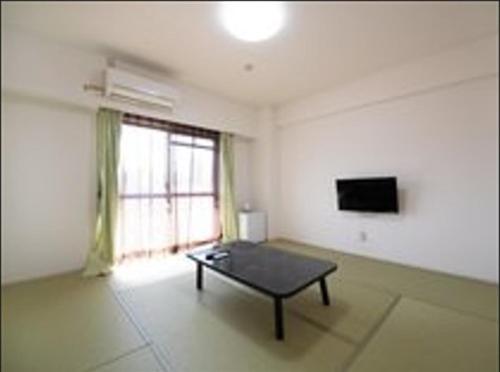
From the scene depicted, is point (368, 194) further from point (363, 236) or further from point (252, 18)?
point (252, 18)

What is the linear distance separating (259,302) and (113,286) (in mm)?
1442

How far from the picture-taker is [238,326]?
6.26 feet

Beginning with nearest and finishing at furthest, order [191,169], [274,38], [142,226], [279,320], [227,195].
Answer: [279,320]
[274,38]
[142,226]
[191,169]
[227,195]

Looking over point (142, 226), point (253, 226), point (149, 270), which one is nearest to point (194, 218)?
point (142, 226)

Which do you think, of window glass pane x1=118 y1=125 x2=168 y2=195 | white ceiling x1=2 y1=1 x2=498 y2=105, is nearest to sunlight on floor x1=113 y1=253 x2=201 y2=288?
window glass pane x1=118 y1=125 x2=168 y2=195

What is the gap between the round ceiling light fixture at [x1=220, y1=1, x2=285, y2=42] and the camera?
2.02 m

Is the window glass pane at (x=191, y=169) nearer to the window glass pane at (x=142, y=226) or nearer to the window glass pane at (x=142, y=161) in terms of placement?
the window glass pane at (x=142, y=161)

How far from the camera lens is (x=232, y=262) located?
2.31 metres

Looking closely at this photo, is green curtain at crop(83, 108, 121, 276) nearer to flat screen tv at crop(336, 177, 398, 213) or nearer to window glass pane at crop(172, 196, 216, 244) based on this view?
window glass pane at crop(172, 196, 216, 244)

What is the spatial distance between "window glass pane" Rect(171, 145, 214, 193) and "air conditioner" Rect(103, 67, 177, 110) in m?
0.75

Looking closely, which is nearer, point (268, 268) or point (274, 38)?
point (268, 268)

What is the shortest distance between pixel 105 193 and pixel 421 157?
364 cm

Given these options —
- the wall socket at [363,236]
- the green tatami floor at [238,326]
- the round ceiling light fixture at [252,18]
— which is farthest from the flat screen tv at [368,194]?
the round ceiling light fixture at [252,18]

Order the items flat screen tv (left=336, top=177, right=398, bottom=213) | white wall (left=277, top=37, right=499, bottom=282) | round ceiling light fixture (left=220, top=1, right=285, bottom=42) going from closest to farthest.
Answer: round ceiling light fixture (left=220, top=1, right=285, bottom=42)
white wall (left=277, top=37, right=499, bottom=282)
flat screen tv (left=336, top=177, right=398, bottom=213)
